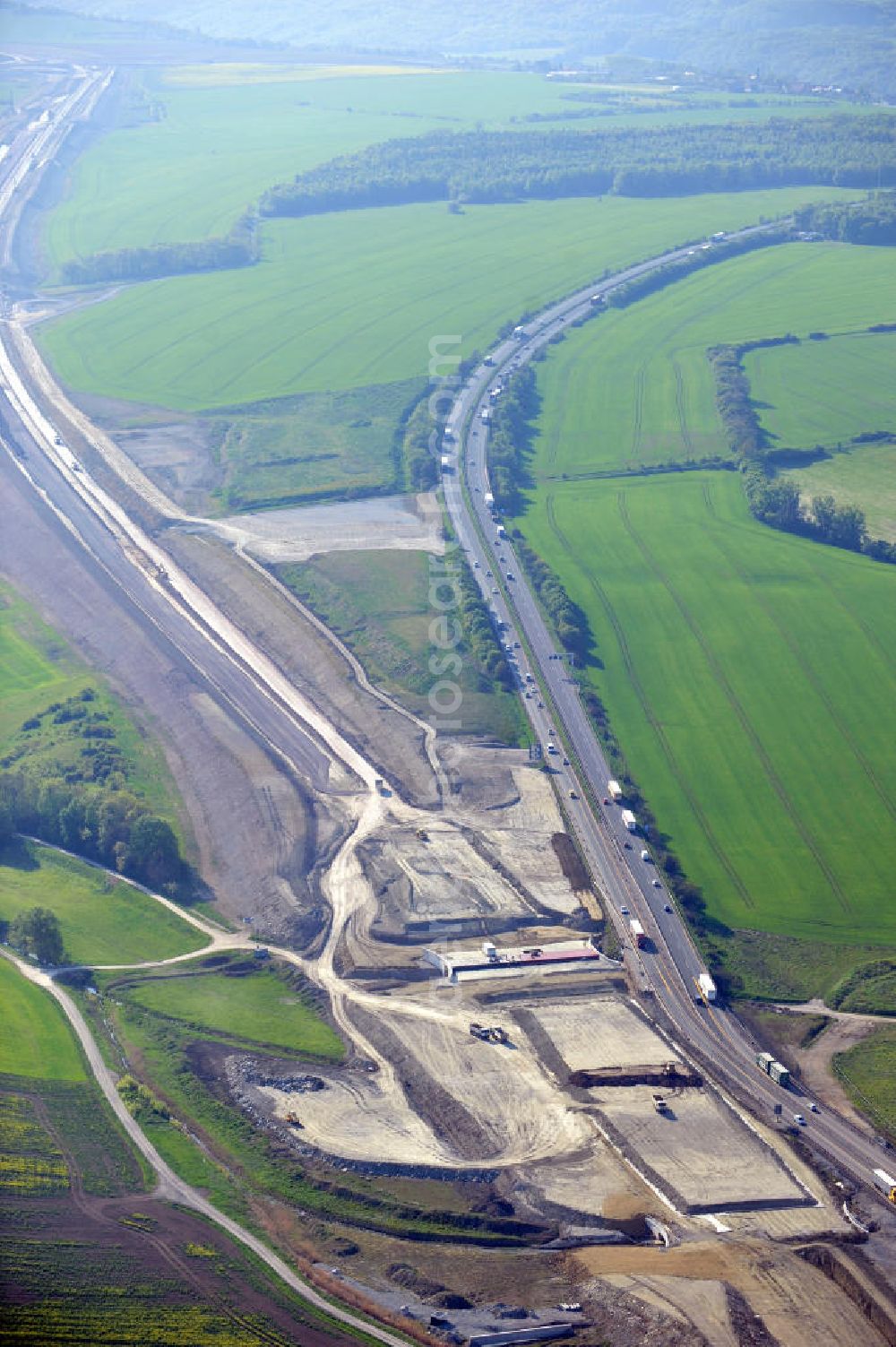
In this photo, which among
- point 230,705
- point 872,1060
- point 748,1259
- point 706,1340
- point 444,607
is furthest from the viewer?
point 444,607

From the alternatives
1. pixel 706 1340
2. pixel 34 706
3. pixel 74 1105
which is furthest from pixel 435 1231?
pixel 34 706

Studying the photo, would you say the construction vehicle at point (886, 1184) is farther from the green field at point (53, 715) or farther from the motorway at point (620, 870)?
the green field at point (53, 715)

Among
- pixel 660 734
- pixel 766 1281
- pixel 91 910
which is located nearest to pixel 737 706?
pixel 660 734

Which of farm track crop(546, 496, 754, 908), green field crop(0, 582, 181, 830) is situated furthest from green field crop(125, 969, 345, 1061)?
farm track crop(546, 496, 754, 908)

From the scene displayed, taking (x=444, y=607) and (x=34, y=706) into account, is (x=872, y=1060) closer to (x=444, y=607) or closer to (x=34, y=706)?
(x=444, y=607)

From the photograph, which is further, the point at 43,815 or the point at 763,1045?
the point at 43,815

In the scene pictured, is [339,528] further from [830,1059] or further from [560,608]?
[830,1059]
